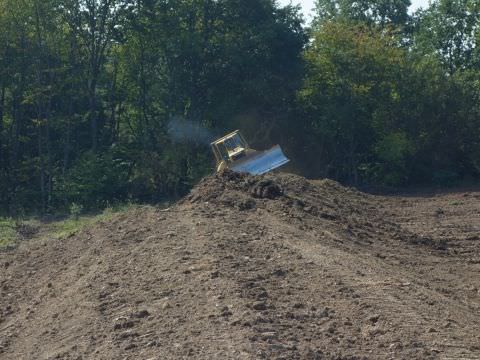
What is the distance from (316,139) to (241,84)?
4193 millimetres

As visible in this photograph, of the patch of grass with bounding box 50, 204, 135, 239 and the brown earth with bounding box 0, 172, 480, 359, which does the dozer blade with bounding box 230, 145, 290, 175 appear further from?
the brown earth with bounding box 0, 172, 480, 359

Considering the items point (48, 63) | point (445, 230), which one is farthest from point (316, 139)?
point (445, 230)

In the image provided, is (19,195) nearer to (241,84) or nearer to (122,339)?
(241,84)

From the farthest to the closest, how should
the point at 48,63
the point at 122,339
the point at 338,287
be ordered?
the point at 48,63 < the point at 338,287 < the point at 122,339

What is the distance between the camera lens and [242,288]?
36.0 feet

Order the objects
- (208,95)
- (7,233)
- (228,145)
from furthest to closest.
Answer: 1. (208,95)
2. (228,145)
3. (7,233)

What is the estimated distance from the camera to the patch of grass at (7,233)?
22.4 m

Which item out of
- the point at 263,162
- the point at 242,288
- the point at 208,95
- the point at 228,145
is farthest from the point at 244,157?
the point at 242,288

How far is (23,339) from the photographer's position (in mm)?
11867

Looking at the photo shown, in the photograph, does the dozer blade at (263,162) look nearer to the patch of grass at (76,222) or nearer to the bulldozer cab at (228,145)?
the bulldozer cab at (228,145)

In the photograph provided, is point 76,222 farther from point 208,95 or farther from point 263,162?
point 208,95

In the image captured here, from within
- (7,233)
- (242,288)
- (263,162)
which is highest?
(7,233)

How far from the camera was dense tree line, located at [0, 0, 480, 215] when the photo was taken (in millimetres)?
37250

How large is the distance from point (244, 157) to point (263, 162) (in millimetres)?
792
